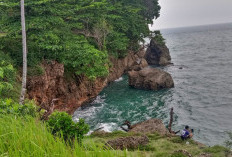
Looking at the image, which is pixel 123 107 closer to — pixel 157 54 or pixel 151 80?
pixel 151 80

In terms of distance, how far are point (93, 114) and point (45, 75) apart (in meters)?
8.83

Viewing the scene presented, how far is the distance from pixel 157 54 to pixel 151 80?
1028 inches

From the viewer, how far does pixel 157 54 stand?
6072 cm

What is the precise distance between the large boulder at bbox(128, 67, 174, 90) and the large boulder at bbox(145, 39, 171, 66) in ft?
70.8

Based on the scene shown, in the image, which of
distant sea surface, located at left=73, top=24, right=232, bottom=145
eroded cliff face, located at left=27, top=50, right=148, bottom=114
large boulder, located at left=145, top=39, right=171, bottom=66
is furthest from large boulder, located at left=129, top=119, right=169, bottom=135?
large boulder, located at left=145, top=39, right=171, bottom=66

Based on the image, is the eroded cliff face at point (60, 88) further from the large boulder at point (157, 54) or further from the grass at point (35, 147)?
the large boulder at point (157, 54)

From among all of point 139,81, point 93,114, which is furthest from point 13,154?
point 139,81

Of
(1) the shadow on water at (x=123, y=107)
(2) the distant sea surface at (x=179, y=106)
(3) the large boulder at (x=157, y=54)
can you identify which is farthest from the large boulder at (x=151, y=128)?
(3) the large boulder at (x=157, y=54)

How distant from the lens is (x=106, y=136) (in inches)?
673

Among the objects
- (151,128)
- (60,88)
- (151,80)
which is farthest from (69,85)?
(151,80)

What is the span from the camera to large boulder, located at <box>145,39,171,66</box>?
193ft

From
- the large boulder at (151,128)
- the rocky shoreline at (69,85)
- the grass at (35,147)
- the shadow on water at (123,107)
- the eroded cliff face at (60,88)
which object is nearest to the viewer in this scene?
the grass at (35,147)

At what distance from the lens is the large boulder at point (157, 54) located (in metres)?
58.7

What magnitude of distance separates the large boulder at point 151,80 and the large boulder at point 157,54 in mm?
21582
